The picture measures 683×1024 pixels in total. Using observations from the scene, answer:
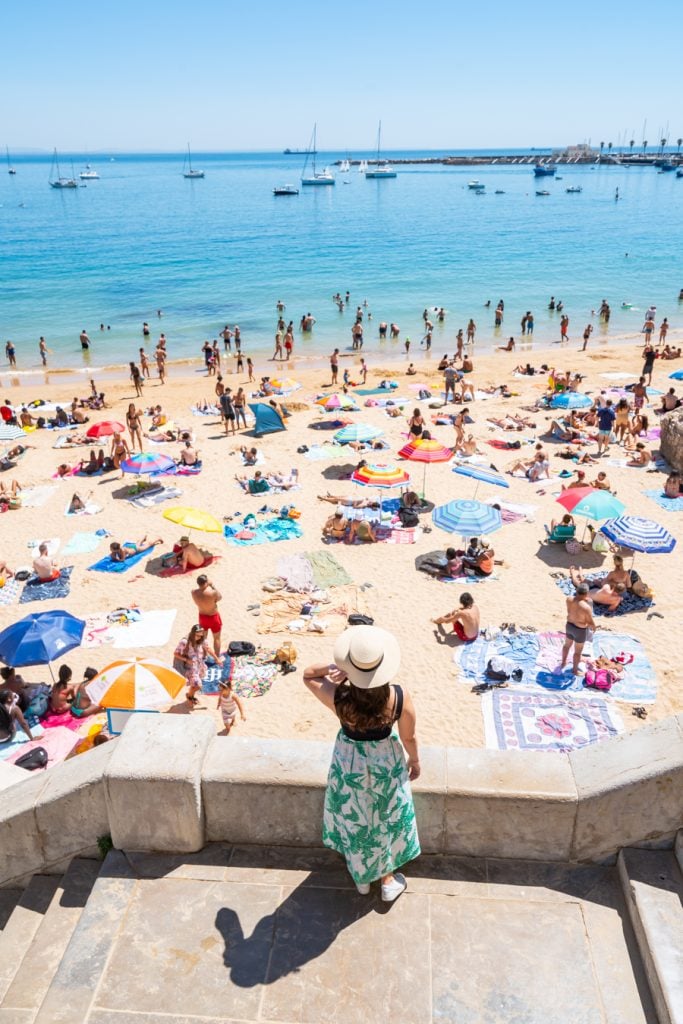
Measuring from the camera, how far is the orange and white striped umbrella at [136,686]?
8.70 metres

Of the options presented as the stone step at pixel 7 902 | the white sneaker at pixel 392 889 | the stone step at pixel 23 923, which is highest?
the white sneaker at pixel 392 889

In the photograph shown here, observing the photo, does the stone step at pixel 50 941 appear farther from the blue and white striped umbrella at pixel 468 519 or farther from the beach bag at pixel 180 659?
the blue and white striped umbrella at pixel 468 519

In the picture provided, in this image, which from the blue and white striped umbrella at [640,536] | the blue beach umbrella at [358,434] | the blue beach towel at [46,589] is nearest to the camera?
the blue and white striped umbrella at [640,536]

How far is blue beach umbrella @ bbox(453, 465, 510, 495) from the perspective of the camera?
56.5ft

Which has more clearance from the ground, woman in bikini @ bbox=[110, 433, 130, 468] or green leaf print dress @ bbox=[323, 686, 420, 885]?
green leaf print dress @ bbox=[323, 686, 420, 885]

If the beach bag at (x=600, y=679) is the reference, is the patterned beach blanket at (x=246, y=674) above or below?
below

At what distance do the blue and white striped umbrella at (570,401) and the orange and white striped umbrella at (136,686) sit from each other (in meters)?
17.4

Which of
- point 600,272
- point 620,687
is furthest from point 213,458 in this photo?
point 600,272

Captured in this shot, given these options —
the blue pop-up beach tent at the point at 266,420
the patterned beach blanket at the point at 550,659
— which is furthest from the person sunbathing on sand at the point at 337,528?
the blue pop-up beach tent at the point at 266,420

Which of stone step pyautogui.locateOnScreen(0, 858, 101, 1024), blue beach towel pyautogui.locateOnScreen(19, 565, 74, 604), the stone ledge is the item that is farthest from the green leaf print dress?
blue beach towel pyautogui.locateOnScreen(19, 565, 74, 604)

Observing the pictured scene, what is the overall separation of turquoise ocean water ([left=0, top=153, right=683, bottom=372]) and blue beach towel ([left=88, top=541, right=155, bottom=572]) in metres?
22.2

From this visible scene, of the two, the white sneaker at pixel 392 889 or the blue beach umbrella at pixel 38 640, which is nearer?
the white sneaker at pixel 392 889

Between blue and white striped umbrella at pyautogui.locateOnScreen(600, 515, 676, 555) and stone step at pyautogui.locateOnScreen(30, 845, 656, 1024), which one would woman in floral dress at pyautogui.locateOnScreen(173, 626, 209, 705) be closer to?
stone step at pyautogui.locateOnScreen(30, 845, 656, 1024)

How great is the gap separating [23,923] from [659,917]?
3588 mm
